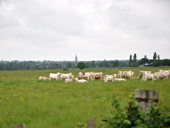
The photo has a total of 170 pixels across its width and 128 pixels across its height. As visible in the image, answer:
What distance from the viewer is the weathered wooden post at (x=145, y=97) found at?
524 cm

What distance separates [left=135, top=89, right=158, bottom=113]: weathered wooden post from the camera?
5.24 metres

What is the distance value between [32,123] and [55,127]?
1.28 metres

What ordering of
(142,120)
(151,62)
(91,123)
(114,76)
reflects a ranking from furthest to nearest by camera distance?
(151,62), (114,76), (142,120), (91,123)

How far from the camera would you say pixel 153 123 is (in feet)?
16.8

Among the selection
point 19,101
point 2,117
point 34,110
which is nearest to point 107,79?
point 19,101

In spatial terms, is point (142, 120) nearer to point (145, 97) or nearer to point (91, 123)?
point (145, 97)

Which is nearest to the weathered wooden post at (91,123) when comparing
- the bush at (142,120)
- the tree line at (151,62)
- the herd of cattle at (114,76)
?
the bush at (142,120)

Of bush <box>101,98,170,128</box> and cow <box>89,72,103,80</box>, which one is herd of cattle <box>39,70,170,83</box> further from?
bush <box>101,98,170,128</box>

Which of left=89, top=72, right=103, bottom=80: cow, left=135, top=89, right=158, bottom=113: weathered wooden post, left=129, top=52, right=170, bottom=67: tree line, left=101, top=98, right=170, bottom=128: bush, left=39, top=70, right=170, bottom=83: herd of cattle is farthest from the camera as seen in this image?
left=129, top=52, right=170, bottom=67: tree line

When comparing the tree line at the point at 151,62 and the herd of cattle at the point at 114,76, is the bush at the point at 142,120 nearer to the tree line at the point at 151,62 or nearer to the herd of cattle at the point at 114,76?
the herd of cattle at the point at 114,76

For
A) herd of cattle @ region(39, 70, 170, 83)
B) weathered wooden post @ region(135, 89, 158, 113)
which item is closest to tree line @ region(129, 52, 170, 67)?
herd of cattle @ region(39, 70, 170, 83)

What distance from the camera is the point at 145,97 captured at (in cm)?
531

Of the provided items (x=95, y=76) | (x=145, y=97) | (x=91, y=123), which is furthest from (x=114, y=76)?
(x=91, y=123)

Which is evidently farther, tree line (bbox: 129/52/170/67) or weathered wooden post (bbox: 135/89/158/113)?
tree line (bbox: 129/52/170/67)
